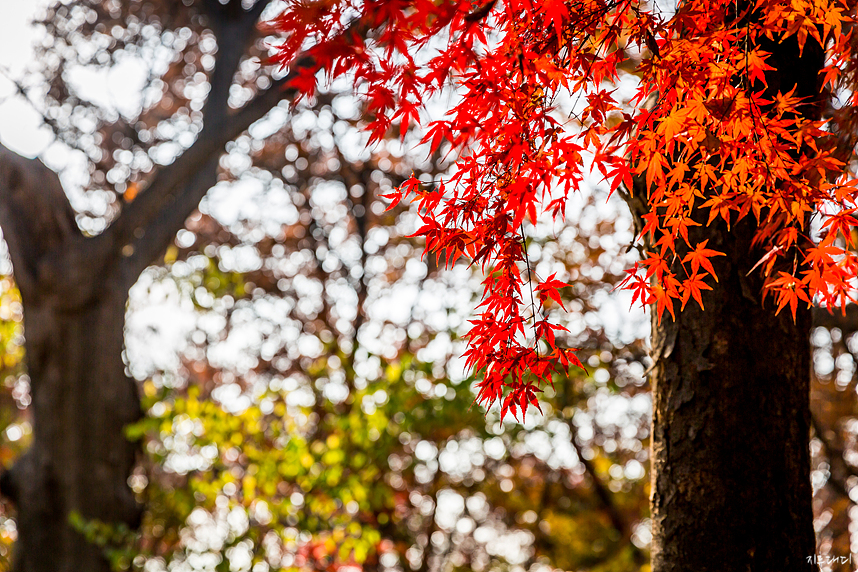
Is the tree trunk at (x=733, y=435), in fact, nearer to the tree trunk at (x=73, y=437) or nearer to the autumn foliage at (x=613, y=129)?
the autumn foliage at (x=613, y=129)

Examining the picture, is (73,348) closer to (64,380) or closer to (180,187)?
(64,380)

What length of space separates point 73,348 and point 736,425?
4786mm

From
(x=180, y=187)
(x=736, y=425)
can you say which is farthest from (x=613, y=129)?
(x=180, y=187)

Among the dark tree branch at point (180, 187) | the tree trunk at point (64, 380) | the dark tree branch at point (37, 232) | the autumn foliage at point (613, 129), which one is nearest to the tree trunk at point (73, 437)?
the tree trunk at point (64, 380)

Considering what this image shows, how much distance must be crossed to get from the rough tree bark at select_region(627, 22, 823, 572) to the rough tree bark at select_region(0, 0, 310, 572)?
12.9 ft

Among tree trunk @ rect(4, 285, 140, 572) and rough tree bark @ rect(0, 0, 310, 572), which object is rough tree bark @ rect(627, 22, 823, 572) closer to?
rough tree bark @ rect(0, 0, 310, 572)

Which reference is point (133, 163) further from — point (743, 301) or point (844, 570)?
point (844, 570)

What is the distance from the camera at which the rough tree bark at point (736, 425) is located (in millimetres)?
1799

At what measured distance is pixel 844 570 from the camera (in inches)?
205

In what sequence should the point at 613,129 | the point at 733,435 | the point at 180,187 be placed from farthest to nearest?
the point at 180,187 < the point at 733,435 < the point at 613,129

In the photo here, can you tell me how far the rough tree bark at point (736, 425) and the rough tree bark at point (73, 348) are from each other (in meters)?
3.95

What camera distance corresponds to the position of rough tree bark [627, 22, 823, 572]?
1.80 meters

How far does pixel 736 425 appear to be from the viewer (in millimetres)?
1836

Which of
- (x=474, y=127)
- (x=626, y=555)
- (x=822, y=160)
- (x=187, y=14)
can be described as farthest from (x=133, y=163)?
(x=822, y=160)
